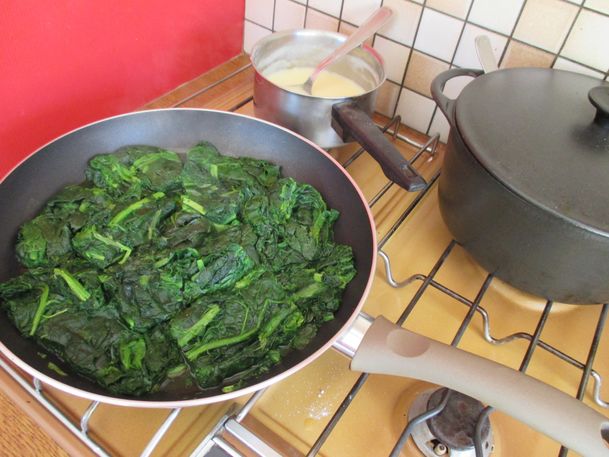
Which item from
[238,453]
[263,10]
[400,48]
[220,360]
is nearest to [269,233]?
[220,360]

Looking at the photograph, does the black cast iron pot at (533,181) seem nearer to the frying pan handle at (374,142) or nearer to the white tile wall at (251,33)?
the frying pan handle at (374,142)

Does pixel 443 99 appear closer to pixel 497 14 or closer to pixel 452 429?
pixel 497 14

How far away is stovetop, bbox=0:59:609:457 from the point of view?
653mm

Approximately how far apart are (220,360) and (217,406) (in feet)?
0.22

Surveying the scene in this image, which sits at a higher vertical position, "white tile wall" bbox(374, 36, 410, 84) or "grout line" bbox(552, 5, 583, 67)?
"grout line" bbox(552, 5, 583, 67)

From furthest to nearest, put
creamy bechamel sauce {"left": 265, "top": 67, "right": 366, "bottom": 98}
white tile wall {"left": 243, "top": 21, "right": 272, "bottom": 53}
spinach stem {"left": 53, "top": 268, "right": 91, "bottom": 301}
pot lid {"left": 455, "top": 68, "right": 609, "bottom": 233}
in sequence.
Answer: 1. white tile wall {"left": 243, "top": 21, "right": 272, "bottom": 53}
2. creamy bechamel sauce {"left": 265, "top": 67, "right": 366, "bottom": 98}
3. spinach stem {"left": 53, "top": 268, "right": 91, "bottom": 301}
4. pot lid {"left": 455, "top": 68, "right": 609, "bottom": 233}

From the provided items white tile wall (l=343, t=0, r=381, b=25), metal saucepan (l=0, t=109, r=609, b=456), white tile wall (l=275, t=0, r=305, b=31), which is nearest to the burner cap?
metal saucepan (l=0, t=109, r=609, b=456)

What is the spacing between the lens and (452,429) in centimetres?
64

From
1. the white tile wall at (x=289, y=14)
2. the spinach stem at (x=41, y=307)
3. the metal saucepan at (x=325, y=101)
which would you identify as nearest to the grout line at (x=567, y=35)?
the metal saucepan at (x=325, y=101)

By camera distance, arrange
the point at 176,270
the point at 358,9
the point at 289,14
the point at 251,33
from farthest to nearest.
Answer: the point at 251,33 < the point at 289,14 < the point at 358,9 < the point at 176,270

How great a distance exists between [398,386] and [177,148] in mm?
645

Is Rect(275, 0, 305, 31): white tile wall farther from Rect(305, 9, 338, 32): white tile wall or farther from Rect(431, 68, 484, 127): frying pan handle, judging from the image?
Rect(431, 68, 484, 127): frying pan handle

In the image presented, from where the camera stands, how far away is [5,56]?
84 cm

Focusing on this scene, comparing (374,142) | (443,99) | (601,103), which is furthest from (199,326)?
(601,103)
